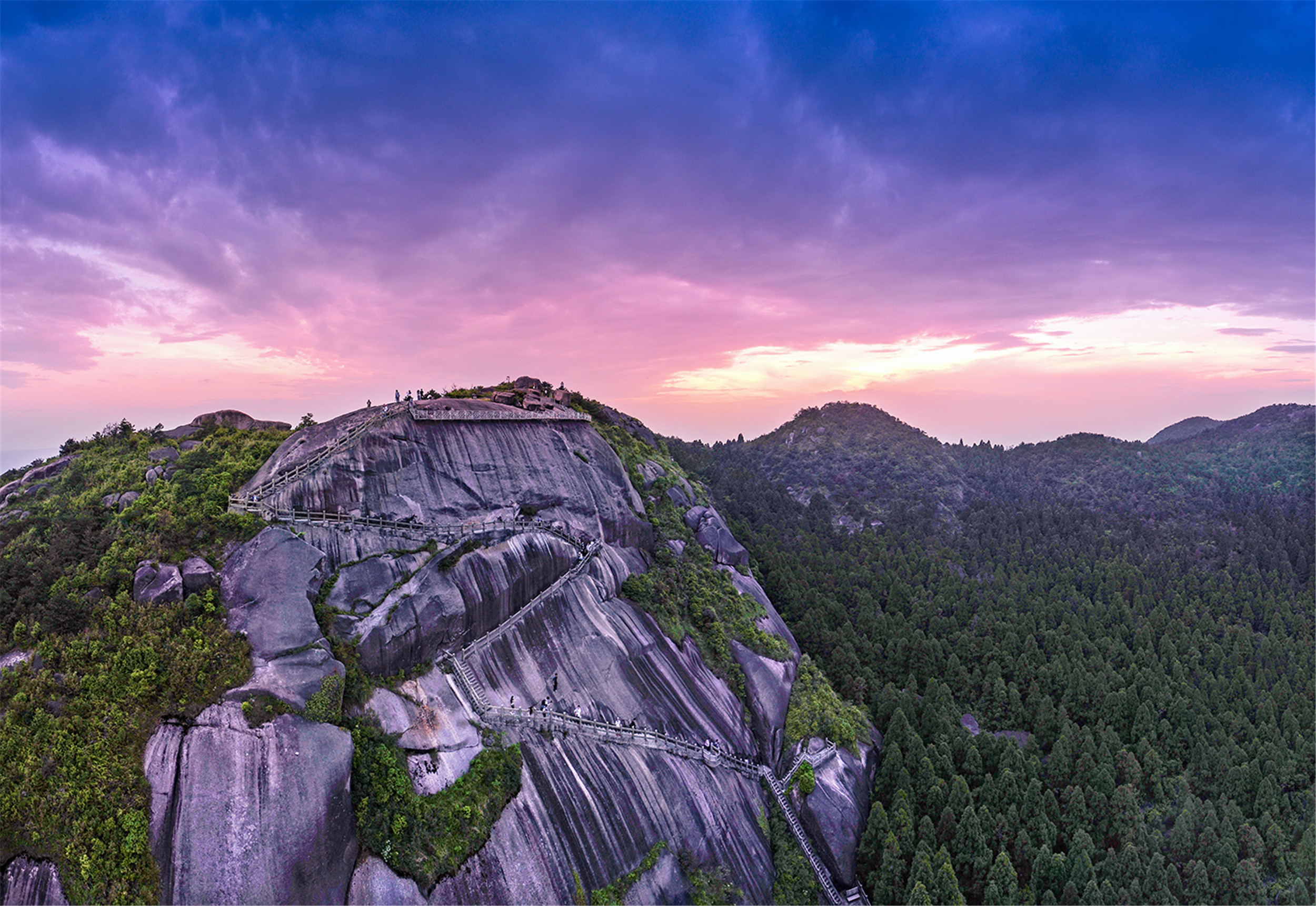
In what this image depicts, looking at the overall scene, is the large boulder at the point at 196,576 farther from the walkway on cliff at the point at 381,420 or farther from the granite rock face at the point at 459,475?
the granite rock face at the point at 459,475

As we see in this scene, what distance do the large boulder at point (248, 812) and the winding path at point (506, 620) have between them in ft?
28.7

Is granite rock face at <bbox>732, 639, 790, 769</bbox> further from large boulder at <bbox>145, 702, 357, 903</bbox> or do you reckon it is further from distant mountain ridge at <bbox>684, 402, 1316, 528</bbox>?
distant mountain ridge at <bbox>684, 402, 1316, 528</bbox>

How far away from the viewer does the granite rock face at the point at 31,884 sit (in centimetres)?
2098

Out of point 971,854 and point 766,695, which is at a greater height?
point 766,695

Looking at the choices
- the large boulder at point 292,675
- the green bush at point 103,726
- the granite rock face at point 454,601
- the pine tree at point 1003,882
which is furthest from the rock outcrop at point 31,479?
the pine tree at point 1003,882

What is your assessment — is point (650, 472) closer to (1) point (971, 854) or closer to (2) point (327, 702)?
(1) point (971, 854)

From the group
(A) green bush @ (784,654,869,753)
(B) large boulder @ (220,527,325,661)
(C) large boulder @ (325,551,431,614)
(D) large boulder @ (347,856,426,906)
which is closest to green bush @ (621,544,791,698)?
(A) green bush @ (784,654,869,753)

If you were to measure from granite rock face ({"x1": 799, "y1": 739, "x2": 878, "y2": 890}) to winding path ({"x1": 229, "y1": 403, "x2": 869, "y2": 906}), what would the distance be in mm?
572

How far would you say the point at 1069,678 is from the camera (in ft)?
187

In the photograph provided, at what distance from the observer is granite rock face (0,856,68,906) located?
2098 cm

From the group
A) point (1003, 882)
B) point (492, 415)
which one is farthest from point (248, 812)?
point (1003, 882)

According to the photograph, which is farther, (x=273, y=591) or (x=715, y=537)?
(x=715, y=537)

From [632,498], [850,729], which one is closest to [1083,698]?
[850,729]

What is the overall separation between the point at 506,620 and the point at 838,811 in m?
26.0
